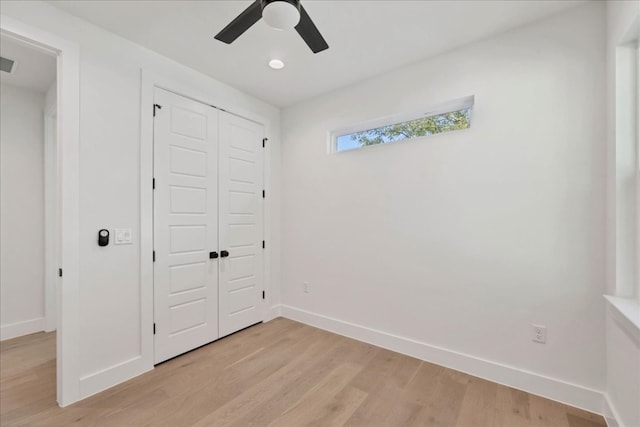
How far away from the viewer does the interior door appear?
2.47 m

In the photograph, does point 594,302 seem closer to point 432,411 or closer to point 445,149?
point 432,411

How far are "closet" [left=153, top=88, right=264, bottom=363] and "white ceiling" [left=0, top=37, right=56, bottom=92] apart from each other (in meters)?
1.13

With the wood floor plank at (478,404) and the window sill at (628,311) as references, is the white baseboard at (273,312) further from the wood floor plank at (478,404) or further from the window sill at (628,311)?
the window sill at (628,311)

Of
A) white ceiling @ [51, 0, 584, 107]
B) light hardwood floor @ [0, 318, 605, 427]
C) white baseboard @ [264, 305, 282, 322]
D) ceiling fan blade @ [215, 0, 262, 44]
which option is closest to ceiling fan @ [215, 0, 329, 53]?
ceiling fan blade @ [215, 0, 262, 44]

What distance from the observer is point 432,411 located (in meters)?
1.86

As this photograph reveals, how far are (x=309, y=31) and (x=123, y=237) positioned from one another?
205 cm

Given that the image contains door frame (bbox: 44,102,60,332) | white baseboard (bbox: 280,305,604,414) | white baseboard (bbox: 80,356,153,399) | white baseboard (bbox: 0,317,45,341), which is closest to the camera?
white baseboard (bbox: 280,305,604,414)

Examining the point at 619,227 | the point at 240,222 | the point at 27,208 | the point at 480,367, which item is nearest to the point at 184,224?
the point at 240,222

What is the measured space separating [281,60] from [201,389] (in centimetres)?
282

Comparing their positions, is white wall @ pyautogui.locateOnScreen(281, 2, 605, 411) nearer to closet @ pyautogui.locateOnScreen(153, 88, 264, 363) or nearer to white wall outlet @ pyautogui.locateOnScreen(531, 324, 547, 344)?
white wall outlet @ pyautogui.locateOnScreen(531, 324, 547, 344)

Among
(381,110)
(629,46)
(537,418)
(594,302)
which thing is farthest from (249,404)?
(629,46)

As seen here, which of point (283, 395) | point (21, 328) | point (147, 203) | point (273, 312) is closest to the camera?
point (283, 395)

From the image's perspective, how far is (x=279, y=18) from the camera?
1371 mm

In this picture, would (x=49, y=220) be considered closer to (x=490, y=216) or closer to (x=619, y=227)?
(x=490, y=216)
